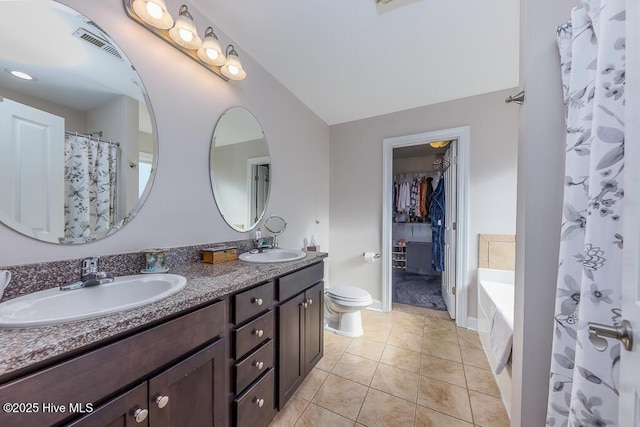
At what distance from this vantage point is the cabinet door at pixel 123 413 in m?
0.55

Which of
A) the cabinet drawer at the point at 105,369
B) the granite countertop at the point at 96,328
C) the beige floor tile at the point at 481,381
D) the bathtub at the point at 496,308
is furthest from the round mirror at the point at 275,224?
the beige floor tile at the point at 481,381

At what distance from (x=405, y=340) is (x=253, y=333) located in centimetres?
164

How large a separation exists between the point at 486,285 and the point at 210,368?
230cm

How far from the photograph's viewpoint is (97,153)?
1004mm

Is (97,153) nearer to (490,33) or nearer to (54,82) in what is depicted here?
(54,82)

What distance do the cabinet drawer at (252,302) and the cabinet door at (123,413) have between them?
1.20ft

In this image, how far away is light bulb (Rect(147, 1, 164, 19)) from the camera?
1.06 m

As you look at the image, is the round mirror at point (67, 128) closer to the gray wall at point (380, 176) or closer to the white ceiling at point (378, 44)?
the white ceiling at point (378, 44)

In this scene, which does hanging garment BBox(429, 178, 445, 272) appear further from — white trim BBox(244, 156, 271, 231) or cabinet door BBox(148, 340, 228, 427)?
cabinet door BBox(148, 340, 228, 427)

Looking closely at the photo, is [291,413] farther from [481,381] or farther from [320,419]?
[481,381]

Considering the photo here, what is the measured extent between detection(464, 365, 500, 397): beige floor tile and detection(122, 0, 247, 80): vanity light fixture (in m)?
2.61

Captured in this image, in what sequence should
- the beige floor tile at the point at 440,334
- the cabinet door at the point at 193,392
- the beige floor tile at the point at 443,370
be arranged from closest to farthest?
1. the cabinet door at the point at 193,392
2. the beige floor tile at the point at 443,370
3. the beige floor tile at the point at 440,334

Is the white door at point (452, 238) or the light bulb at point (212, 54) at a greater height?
the light bulb at point (212, 54)

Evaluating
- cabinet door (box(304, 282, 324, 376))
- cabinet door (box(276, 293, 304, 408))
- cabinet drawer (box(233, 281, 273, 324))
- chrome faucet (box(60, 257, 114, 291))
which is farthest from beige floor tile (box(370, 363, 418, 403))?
chrome faucet (box(60, 257, 114, 291))
